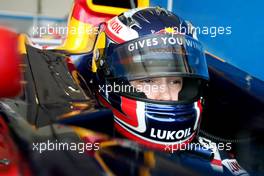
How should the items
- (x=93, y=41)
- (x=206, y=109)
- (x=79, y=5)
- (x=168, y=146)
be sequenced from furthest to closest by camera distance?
1. (x=79, y=5)
2. (x=93, y=41)
3. (x=206, y=109)
4. (x=168, y=146)

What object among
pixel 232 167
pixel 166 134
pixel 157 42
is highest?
pixel 157 42

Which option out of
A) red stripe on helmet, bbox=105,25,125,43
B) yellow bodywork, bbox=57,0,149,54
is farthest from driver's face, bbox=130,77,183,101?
yellow bodywork, bbox=57,0,149,54

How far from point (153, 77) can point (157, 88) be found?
6 centimetres

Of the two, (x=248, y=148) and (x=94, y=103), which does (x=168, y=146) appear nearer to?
(x=94, y=103)

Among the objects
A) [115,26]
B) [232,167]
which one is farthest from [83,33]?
[232,167]

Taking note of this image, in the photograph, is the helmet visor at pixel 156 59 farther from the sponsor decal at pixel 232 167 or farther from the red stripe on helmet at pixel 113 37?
the sponsor decal at pixel 232 167

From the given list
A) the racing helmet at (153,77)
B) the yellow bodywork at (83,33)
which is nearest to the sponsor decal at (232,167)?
the racing helmet at (153,77)

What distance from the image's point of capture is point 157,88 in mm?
971

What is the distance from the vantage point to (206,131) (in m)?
1.27

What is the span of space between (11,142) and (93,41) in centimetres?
83

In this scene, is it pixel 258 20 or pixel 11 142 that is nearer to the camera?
pixel 11 142

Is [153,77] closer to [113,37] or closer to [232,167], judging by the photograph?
[113,37]

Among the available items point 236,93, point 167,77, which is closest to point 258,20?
point 236,93

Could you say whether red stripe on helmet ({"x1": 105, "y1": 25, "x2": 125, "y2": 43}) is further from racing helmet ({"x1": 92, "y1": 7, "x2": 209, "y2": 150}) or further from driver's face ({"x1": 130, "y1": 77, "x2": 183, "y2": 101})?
driver's face ({"x1": 130, "y1": 77, "x2": 183, "y2": 101})
